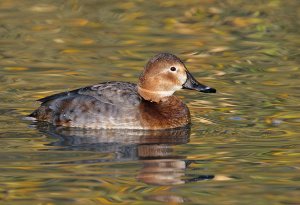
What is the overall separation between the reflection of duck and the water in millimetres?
13

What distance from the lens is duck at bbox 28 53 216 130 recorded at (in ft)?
36.8

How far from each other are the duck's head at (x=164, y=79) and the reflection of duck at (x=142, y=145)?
21.5 inches

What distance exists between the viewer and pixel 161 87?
1165cm

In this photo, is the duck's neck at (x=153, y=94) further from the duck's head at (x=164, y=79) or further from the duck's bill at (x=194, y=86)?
the duck's bill at (x=194, y=86)

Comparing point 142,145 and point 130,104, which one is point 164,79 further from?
point 142,145

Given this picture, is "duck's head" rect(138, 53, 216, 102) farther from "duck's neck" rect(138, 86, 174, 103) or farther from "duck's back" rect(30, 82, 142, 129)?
"duck's back" rect(30, 82, 142, 129)

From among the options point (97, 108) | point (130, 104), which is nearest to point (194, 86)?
point (130, 104)

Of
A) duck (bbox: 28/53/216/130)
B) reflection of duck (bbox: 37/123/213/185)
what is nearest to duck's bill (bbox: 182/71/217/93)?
duck (bbox: 28/53/216/130)

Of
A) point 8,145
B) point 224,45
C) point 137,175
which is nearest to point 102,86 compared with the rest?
point 8,145

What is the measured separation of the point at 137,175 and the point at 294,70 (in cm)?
524

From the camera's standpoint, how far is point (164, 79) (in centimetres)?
1159

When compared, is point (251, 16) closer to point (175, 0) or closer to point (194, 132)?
point (175, 0)

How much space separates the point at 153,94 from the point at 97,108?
714 millimetres

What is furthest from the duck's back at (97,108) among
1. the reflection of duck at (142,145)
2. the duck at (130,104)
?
the reflection of duck at (142,145)
